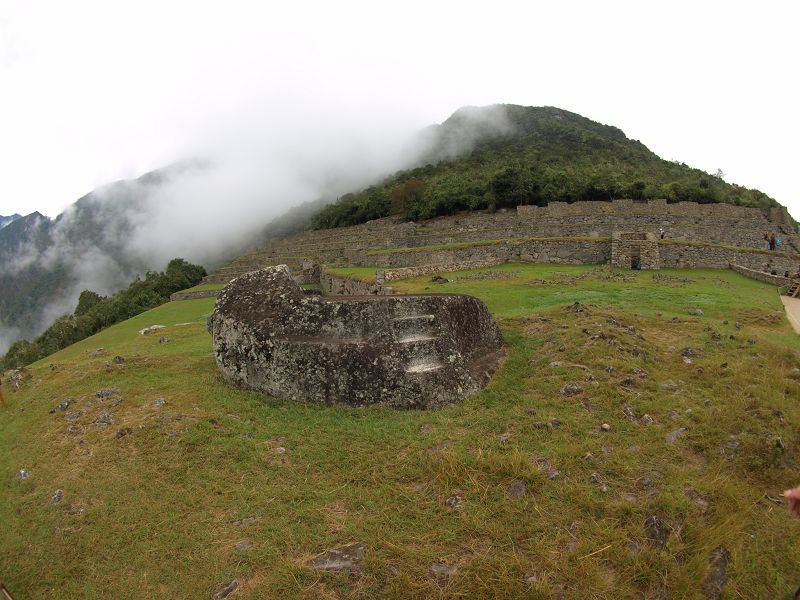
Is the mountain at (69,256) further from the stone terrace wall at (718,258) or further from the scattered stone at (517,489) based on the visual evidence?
the scattered stone at (517,489)

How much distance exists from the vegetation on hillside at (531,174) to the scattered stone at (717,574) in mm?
32399

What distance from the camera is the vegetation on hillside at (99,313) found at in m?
29.5

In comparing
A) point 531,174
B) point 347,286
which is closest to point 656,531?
point 347,286

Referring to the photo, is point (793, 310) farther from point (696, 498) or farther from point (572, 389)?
point (696, 498)

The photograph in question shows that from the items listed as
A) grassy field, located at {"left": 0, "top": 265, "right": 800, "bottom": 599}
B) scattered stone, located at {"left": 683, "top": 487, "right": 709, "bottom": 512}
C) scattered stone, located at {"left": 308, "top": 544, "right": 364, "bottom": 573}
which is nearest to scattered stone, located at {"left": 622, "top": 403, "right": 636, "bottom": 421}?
grassy field, located at {"left": 0, "top": 265, "right": 800, "bottom": 599}

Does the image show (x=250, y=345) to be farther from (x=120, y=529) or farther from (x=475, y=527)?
(x=475, y=527)

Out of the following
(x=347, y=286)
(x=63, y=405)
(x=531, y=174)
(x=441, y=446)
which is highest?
(x=531, y=174)

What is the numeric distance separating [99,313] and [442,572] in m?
40.6

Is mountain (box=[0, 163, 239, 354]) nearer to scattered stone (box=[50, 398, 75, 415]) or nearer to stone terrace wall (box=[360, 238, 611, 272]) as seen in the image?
stone terrace wall (box=[360, 238, 611, 272])

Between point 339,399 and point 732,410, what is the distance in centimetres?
542

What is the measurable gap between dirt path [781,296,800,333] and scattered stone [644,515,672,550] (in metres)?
7.54

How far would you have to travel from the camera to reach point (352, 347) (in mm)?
7105

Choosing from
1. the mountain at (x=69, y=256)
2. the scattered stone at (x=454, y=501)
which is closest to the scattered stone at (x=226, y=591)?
Result: the scattered stone at (x=454, y=501)

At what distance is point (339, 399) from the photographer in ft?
23.1
